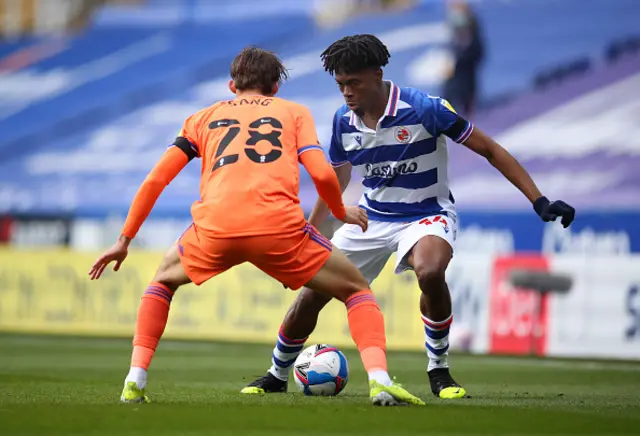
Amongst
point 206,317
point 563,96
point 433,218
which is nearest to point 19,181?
point 206,317

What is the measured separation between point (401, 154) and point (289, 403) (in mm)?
1970

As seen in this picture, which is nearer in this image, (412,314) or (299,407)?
(299,407)

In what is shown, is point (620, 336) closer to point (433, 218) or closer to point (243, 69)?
point (433, 218)

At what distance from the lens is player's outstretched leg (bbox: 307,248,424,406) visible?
5.85 metres

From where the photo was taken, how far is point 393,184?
743cm

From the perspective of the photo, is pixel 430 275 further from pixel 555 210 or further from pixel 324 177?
pixel 324 177

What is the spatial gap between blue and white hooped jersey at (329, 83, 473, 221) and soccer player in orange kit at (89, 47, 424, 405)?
138 cm

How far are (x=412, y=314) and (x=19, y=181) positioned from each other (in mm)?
12326

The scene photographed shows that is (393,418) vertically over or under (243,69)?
under

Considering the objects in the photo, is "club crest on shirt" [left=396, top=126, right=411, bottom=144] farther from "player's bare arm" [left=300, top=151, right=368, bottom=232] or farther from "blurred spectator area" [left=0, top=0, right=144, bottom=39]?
"blurred spectator area" [left=0, top=0, right=144, bottom=39]

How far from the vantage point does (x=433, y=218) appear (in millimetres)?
7312

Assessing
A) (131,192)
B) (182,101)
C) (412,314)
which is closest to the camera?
(412,314)

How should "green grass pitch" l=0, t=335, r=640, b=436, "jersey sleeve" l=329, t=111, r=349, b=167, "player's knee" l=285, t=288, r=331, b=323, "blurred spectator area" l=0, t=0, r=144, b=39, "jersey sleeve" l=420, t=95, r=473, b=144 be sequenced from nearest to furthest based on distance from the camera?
"green grass pitch" l=0, t=335, r=640, b=436, "jersey sleeve" l=420, t=95, r=473, b=144, "player's knee" l=285, t=288, r=331, b=323, "jersey sleeve" l=329, t=111, r=349, b=167, "blurred spectator area" l=0, t=0, r=144, b=39

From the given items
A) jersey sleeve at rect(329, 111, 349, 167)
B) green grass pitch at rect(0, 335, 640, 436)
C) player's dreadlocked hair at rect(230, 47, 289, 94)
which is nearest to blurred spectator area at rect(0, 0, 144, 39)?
green grass pitch at rect(0, 335, 640, 436)
